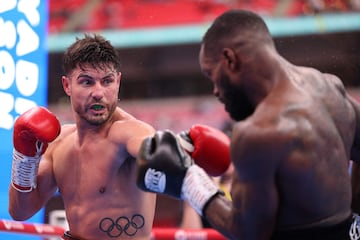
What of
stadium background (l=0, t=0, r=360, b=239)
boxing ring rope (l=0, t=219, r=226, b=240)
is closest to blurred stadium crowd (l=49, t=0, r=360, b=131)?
stadium background (l=0, t=0, r=360, b=239)

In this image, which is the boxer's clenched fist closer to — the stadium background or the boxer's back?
the boxer's back

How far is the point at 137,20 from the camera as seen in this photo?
10.8 metres

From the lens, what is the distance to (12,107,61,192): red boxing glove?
239 centimetres

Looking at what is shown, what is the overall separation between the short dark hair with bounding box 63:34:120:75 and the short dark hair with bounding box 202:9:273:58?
63 cm

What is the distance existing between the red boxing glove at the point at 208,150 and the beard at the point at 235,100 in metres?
0.37

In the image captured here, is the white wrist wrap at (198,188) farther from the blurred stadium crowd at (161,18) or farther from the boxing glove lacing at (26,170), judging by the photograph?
the blurred stadium crowd at (161,18)

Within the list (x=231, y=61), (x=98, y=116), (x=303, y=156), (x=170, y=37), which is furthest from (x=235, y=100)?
(x=170, y=37)

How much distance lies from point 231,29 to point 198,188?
474mm

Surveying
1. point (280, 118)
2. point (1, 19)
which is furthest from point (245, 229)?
point (1, 19)

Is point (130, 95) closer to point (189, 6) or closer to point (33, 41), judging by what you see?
point (189, 6)

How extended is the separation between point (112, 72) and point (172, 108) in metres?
8.04

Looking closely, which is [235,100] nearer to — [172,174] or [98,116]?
[172,174]

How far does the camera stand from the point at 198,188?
5.98ft

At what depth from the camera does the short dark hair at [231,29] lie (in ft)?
6.09
